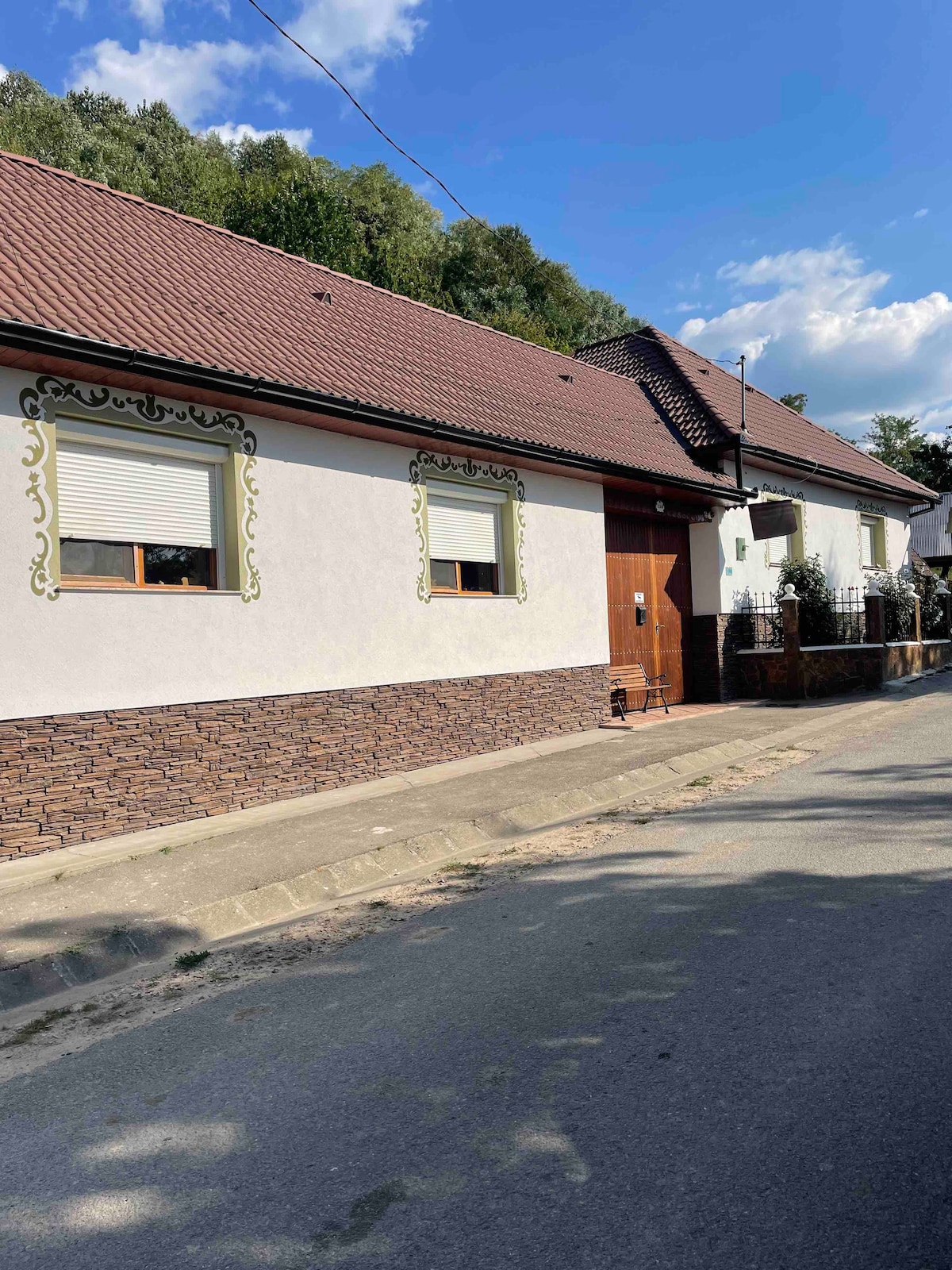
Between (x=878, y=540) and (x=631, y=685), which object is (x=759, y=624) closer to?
(x=631, y=685)

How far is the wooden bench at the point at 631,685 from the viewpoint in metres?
14.9

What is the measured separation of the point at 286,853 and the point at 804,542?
50.9 ft

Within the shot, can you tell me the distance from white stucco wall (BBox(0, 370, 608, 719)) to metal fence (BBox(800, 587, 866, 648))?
6.32m

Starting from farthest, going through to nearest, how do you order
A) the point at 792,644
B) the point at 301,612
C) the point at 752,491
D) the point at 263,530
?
the point at 752,491 < the point at 792,644 < the point at 301,612 < the point at 263,530

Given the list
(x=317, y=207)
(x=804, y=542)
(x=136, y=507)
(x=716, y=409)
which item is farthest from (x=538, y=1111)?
(x=317, y=207)

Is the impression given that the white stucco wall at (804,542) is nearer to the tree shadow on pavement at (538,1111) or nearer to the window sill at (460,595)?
the window sill at (460,595)

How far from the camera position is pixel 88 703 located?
26.6ft

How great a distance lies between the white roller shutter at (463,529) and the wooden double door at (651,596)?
2.80 m

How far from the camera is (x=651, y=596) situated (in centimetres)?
1605

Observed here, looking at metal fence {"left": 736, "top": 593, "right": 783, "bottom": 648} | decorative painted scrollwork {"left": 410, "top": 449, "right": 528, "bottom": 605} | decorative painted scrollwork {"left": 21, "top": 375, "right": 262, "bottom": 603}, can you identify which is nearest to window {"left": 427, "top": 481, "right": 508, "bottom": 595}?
decorative painted scrollwork {"left": 410, "top": 449, "right": 528, "bottom": 605}

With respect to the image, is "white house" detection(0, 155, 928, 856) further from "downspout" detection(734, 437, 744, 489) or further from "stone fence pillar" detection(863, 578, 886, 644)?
"stone fence pillar" detection(863, 578, 886, 644)

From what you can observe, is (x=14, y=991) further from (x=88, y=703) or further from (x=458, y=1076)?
(x=88, y=703)

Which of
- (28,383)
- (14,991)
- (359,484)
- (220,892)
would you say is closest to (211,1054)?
(14,991)

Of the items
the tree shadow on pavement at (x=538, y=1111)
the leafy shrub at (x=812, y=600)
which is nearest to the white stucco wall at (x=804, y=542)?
the leafy shrub at (x=812, y=600)
